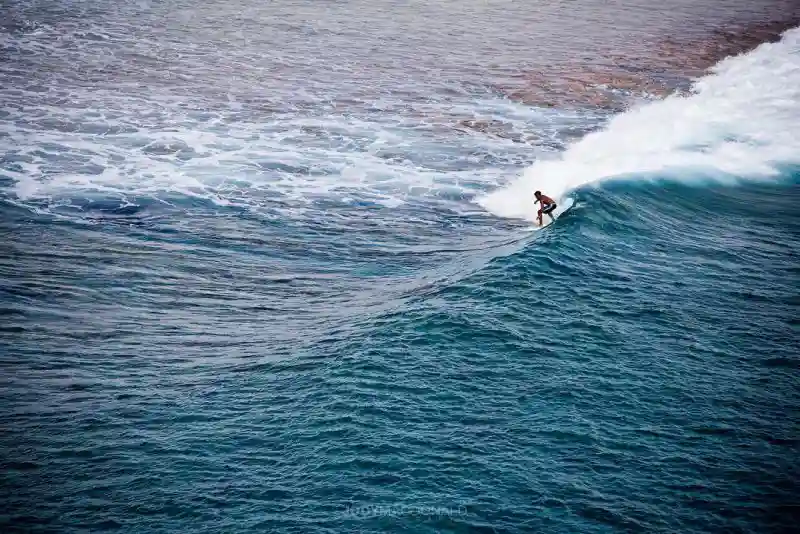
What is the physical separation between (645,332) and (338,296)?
8935mm

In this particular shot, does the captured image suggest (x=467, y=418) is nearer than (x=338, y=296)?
Yes

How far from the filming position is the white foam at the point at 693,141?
3516cm

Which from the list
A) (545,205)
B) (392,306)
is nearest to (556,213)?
(545,205)

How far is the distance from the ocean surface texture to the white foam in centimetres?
27

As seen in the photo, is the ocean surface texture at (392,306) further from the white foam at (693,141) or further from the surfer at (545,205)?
the surfer at (545,205)

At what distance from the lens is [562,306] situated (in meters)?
23.4

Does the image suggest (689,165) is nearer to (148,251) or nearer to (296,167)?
(296,167)

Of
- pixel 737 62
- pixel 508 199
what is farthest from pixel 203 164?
pixel 737 62

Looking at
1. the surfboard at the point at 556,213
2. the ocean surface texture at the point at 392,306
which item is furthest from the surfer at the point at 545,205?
the ocean surface texture at the point at 392,306

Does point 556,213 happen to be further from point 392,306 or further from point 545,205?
point 392,306

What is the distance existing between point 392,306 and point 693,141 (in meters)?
22.7

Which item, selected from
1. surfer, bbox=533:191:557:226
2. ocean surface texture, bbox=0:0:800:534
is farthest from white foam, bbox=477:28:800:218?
surfer, bbox=533:191:557:226

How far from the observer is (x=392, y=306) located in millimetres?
23938

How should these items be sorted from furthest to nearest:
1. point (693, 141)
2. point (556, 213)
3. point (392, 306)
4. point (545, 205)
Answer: point (693, 141) < point (556, 213) < point (545, 205) < point (392, 306)
